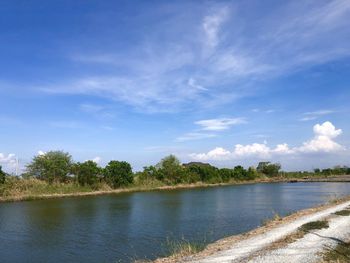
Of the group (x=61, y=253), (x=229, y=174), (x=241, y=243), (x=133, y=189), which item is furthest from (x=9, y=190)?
(x=229, y=174)

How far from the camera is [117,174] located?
286 feet

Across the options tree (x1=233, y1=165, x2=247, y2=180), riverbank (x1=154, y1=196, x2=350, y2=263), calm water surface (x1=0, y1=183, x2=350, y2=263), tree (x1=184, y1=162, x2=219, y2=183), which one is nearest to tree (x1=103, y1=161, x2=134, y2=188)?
tree (x1=184, y1=162, x2=219, y2=183)

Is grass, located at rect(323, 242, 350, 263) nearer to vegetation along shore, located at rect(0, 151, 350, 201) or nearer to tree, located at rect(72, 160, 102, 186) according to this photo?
vegetation along shore, located at rect(0, 151, 350, 201)

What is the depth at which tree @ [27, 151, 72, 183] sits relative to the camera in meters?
80.5

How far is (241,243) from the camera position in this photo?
1892 cm

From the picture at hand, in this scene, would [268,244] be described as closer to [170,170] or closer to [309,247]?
[309,247]

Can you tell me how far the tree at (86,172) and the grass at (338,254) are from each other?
71541 mm

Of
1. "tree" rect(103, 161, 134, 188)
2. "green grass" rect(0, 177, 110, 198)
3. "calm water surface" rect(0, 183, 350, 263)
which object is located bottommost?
"calm water surface" rect(0, 183, 350, 263)

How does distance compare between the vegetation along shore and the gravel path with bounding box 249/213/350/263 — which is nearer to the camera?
the gravel path with bounding box 249/213/350/263

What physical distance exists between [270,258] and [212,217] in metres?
23.8

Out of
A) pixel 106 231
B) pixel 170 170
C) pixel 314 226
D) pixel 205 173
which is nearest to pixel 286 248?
pixel 314 226

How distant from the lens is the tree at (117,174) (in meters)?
86.7

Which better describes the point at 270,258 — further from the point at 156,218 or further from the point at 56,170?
the point at 56,170

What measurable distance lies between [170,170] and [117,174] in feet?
76.8
